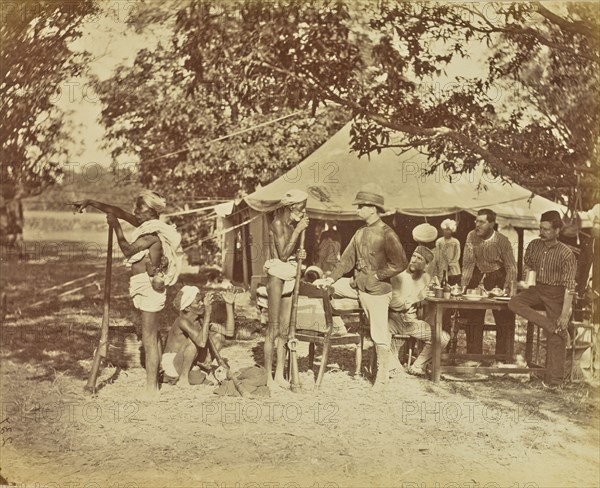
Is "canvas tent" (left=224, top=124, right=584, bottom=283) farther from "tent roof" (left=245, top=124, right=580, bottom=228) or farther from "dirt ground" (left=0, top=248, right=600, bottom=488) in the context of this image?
"dirt ground" (left=0, top=248, right=600, bottom=488)

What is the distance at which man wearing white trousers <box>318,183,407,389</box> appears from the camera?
21.0ft

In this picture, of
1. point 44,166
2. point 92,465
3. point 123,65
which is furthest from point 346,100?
point 92,465

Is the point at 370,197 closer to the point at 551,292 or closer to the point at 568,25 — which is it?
the point at 551,292

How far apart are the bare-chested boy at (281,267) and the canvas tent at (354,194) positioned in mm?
974

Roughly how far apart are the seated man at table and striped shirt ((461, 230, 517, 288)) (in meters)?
0.49

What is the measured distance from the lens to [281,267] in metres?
6.28

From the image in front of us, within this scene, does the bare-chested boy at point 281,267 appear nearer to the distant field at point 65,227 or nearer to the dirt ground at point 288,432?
the dirt ground at point 288,432

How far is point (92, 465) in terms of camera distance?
5371 mm

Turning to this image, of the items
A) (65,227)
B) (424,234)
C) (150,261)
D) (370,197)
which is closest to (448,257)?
(424,234)

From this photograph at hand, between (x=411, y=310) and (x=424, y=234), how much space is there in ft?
3.51

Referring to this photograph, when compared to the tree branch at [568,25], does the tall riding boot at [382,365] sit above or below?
below

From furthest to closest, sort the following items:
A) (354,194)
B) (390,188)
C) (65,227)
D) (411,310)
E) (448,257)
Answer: (390,188) < (354,194) < (448,257) < (65,227) < (411,310)

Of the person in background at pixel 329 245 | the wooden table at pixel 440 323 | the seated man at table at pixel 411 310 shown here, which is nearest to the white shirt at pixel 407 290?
the seated man at table at pixel 411 310

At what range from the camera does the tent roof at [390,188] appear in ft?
26.3
